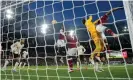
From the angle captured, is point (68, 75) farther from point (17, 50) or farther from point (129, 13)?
point (129, 13)

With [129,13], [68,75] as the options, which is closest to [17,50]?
[68,75]

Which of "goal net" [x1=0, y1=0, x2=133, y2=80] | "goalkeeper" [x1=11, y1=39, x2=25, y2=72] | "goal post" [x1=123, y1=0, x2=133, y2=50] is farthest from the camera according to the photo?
"goalkeeper" [x1=11, y1=39, x2=25, y2=72]

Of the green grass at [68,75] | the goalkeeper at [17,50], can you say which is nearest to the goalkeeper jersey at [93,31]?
the green grass at [68,75]

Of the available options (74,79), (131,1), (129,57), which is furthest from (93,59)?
(129,57)

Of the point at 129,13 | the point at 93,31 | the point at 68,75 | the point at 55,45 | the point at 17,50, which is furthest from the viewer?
the point at 55,45

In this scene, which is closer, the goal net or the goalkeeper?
the goal net

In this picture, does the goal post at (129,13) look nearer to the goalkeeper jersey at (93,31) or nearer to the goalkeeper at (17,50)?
the goalkeeper jersey at (93,31)

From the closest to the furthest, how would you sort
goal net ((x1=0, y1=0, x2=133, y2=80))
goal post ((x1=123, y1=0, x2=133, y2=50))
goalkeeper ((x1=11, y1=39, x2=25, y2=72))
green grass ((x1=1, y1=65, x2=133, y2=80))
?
goal post ((x1=123, y1=0, x2=133, y2=50))
goal net ((x1=0, y1=0, x2=133, y2=80))
green grass ((x1=1, y1=65, x2=133, y2=80))
goalkeeper ((x1=11, y1=39, x2=25, y2=72))

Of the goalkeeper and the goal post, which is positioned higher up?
the goal post

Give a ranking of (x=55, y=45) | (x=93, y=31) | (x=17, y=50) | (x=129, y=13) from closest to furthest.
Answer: (x=129, y=13), (x=93, y=31), (x=17, y=50), (x=55, y=45)

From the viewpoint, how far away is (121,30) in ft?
50.5

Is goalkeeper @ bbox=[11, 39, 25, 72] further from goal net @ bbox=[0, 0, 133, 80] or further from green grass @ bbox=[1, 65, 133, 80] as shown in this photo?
green grass @ bbox=[1, 65, 133, 80]

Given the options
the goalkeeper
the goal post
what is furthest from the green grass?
the goal post

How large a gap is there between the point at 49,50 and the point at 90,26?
8230 mm
